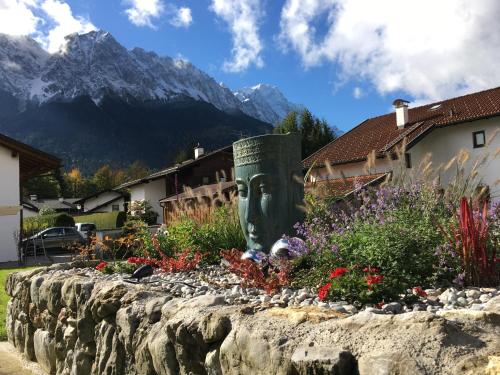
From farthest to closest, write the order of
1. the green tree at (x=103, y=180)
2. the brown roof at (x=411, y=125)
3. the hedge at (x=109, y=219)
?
the green tree at (x=103, y=180), the hedge at (x=109, y=219), the brown roof at (x=411, y=125)

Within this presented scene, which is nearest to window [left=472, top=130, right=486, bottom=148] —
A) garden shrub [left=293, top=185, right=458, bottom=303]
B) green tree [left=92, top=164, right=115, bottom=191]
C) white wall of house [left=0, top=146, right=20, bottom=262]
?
white wall of house [left=0, top=146, right=20, bottom=262]

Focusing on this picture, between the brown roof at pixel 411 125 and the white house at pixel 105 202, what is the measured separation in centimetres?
2444

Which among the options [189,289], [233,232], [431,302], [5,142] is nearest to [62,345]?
[189,289]

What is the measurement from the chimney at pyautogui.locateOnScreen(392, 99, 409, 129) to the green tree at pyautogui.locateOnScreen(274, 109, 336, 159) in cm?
1700

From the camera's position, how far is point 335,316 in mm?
2553

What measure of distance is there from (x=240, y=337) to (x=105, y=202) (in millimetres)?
48912

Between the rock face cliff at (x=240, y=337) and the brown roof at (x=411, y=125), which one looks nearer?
the rock face cliff at (x=240, y=337)

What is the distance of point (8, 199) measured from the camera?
20.5m

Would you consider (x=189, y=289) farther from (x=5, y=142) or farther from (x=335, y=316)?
(x=5, y=142)

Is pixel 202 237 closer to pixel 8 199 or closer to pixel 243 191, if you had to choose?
pixel 243 191

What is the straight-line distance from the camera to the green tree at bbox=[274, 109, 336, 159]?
146ft

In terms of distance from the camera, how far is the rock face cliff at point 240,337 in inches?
77.2

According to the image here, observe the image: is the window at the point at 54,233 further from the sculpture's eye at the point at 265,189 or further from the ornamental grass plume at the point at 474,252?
the ornamental grass plume at the point at 474,252

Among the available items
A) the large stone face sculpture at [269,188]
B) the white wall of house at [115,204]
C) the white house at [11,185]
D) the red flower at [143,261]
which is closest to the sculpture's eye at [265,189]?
the large stone face sculpture at [269,188]
